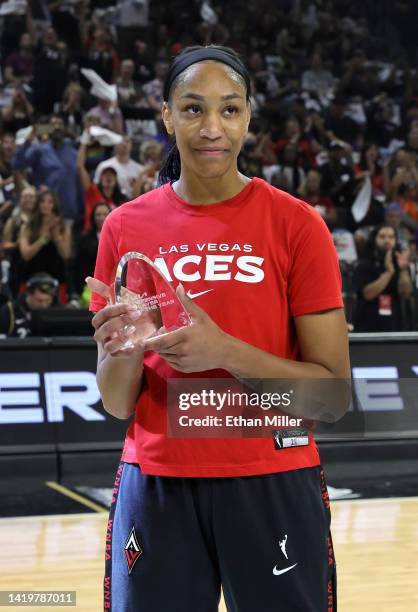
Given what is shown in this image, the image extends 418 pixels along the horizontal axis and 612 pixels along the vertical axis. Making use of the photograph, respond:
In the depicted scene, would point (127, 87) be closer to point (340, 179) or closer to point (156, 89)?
point (156, 89)

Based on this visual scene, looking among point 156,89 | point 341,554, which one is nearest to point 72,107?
point 156,89

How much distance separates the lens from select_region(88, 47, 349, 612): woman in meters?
1.95

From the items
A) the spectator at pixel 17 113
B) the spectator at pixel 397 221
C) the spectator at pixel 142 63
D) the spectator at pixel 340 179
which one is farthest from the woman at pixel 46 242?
the spectator at pixel 142 63

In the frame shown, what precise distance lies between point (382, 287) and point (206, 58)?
672 centimetres

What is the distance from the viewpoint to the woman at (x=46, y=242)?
8.42 metres

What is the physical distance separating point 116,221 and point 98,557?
3.18 metres

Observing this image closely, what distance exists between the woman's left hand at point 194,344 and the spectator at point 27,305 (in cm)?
558

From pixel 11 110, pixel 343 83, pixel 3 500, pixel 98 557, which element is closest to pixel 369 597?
pixel 98 557

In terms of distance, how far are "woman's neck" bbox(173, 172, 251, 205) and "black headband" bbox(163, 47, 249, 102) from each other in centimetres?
19

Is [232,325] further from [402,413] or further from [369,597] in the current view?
[402,413]

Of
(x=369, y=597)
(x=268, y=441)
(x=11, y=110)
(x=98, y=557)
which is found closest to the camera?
(x=268, y=441)

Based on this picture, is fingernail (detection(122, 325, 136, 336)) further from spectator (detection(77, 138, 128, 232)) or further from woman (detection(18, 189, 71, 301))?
spectator (detection(77, 138, 128, 232))

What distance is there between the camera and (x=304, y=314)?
1996 millimetres

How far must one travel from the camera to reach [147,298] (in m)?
1.87
